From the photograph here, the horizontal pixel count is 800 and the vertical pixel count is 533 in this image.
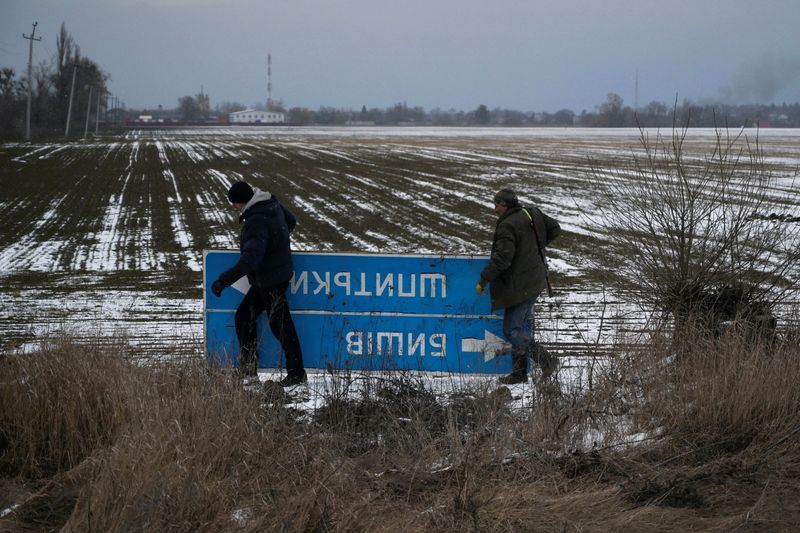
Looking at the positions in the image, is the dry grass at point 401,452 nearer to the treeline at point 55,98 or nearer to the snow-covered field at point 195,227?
the snow-covered field at point 195,227

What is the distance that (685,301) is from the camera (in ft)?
26.7

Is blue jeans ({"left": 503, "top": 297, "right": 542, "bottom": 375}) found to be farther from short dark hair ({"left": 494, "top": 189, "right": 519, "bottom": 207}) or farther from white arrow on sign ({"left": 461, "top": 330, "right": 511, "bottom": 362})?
short dark hair ({"left": 494, "top": 189, "right": 519, "bottom": 207})

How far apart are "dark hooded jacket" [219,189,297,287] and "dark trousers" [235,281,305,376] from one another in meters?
0.12

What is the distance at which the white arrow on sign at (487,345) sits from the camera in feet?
26.5

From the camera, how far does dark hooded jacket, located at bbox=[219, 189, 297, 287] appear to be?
744 cm

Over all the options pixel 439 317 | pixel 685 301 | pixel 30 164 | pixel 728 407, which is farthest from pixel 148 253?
pixel 30 164

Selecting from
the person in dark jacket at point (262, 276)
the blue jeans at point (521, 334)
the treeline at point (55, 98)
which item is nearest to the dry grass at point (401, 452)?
the blue jeans at point (521, 334)

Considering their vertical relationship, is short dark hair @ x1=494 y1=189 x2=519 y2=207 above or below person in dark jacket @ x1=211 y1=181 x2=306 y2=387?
above

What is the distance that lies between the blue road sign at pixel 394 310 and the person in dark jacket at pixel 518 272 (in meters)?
0.31

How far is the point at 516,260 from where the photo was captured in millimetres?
7621

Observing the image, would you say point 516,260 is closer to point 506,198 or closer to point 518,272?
point 518,272

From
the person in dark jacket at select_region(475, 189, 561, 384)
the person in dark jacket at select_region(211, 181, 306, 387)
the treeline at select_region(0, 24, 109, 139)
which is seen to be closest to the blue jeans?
the person in dark jacket at select_region(475, 189, 561, 384)

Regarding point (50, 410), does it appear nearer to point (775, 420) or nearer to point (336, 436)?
point (336, 436)

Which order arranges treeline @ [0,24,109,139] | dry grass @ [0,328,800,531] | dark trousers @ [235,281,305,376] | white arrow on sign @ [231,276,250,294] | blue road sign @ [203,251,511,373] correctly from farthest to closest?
treeline @ [0,24,109,139] < white arrow on sign @ [231,276,250,294] < blue road sign @ [203,251,511,373] < dark trousers @ [235,281,305,376] < dry grass @ [0,328,800,531]
